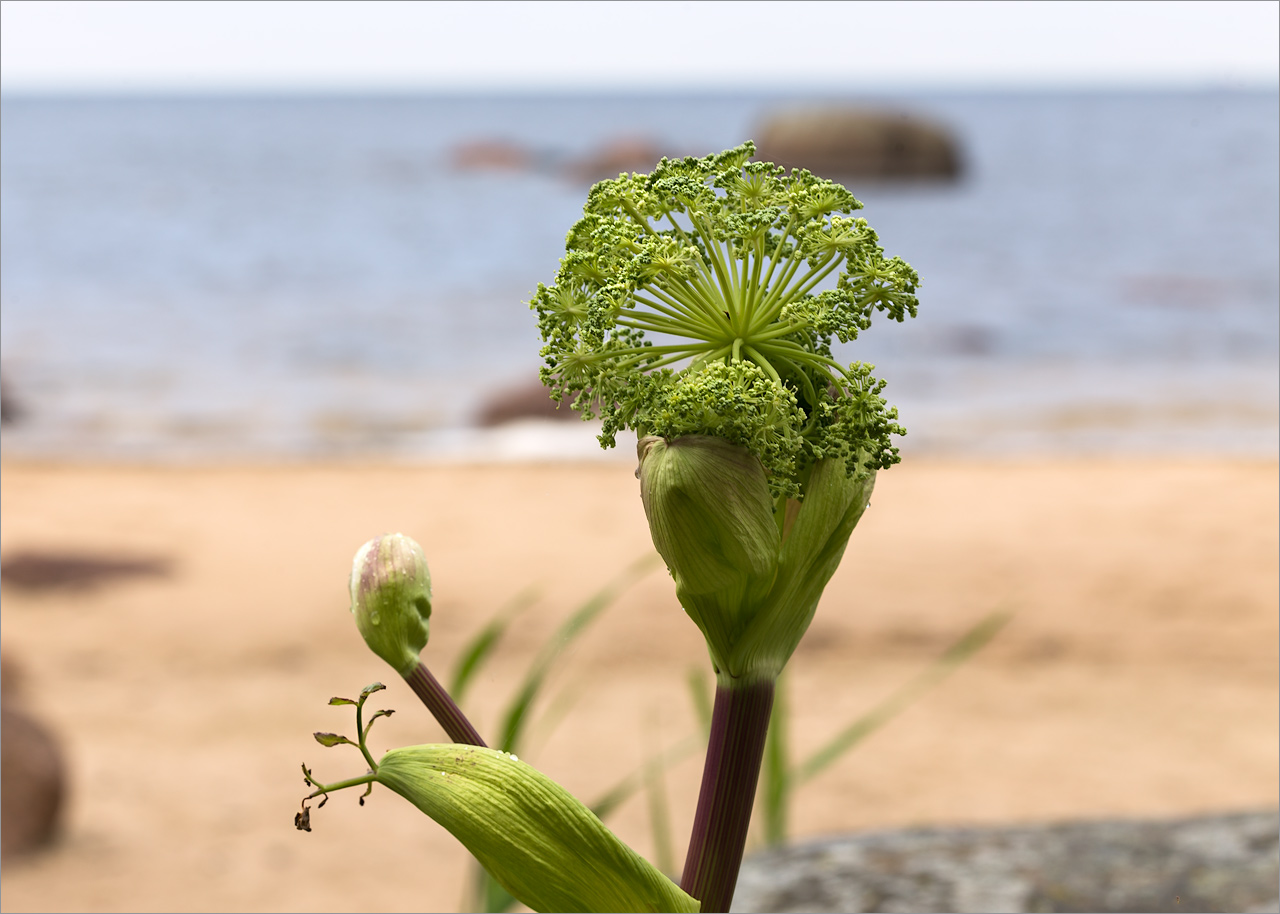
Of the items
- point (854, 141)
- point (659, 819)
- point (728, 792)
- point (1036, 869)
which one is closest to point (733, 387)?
point (728, 792)

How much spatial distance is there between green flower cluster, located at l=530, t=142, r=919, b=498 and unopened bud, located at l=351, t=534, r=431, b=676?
0.10 m

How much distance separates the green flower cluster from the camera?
399mm

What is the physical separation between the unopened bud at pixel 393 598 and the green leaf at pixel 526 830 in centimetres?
6

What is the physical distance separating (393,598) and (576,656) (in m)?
4.82

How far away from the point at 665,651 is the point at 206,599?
2.17m

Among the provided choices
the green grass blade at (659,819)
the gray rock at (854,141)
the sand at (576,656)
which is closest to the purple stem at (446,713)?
the green grass blade at (659,819)

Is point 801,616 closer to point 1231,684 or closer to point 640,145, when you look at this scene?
point 1231,684

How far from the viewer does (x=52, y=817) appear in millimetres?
3627

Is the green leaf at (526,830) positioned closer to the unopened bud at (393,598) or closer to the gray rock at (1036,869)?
the unopened bud at (393,598)

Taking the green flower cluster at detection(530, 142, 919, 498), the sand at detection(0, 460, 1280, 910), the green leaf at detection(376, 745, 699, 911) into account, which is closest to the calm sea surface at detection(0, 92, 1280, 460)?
the green flower cluster at detection(530, 142, 919, 498)

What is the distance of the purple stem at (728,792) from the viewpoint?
0.43 metres

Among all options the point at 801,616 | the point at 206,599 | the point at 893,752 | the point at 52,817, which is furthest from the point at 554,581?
the point at 801,616

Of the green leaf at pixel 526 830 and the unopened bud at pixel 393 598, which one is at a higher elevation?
the unopened bud at pixel 393 598

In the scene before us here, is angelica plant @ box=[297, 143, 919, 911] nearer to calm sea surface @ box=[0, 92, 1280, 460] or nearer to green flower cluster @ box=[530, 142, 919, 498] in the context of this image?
green flower cluster @ box=[530, 142, 919, 498]
